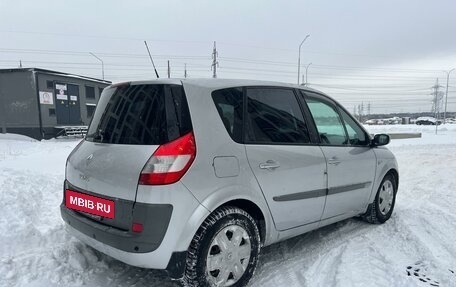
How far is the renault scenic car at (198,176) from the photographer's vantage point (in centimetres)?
248

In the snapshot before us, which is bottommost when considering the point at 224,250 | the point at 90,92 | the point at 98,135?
the point at 224,250

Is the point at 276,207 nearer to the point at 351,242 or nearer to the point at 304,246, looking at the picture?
the point at 304,246

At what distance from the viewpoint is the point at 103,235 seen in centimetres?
262

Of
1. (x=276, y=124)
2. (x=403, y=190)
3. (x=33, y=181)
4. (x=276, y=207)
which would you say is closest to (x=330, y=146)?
(x=276, y=124)

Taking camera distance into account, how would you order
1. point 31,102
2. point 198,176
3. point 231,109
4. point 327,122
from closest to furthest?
point 198,176, point 231,109, point 327,122, point 31,102

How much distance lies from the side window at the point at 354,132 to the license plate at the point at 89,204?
9.48 ft

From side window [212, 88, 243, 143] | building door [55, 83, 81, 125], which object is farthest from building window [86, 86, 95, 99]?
side window [212, 88, 243, 143]

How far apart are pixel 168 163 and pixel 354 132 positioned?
2.71m

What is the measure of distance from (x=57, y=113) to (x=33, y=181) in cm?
1717

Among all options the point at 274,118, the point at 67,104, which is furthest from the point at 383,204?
the point at 67,104

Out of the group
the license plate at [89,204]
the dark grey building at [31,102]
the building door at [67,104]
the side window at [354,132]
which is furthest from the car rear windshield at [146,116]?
the building door at [67,104]

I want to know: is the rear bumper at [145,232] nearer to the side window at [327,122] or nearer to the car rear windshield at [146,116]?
the car rear windshield at [146,116]

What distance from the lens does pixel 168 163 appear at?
8.07 ft

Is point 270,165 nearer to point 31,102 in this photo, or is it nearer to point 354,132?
point 354,132
